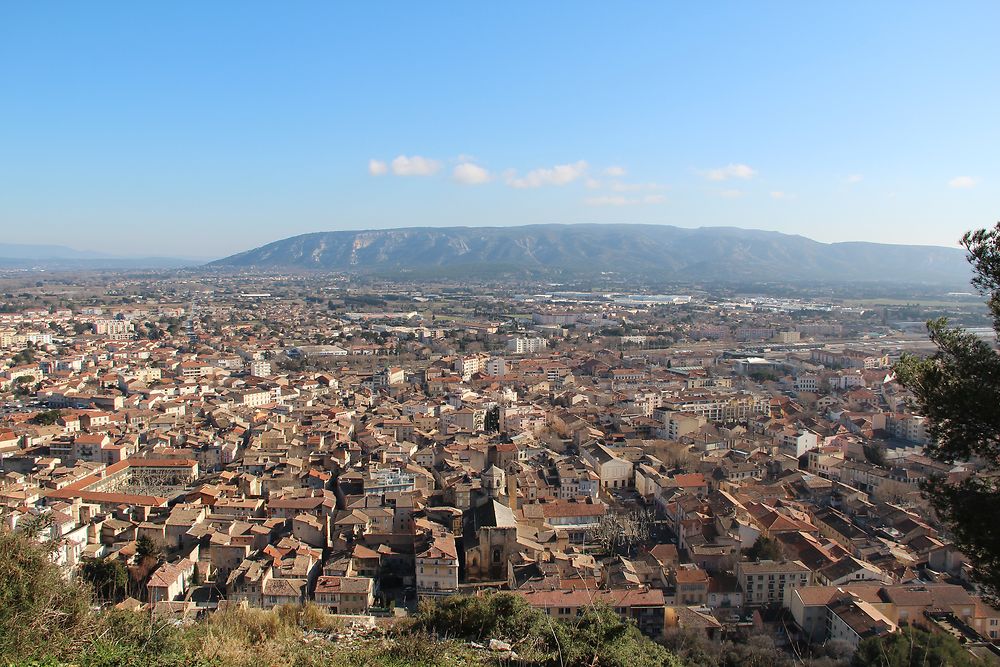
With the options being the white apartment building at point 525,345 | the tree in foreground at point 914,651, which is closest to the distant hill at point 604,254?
the white apartment building at point 525,345

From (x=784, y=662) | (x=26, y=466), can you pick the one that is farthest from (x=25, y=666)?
(x=26, y=466)

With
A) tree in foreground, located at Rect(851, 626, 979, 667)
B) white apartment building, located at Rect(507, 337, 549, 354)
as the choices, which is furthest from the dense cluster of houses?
white apartment building, located at Rect(507, 337, 549, 354)

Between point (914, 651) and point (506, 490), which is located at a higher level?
point (914, 651)

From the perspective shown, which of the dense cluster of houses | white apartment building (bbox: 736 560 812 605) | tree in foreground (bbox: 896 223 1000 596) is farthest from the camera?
white apartment building (bbox: 736 560 812 605)

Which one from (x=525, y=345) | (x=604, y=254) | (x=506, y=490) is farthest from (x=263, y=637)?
(x=604, y=254)

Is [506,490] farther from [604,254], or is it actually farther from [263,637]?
[604,254]

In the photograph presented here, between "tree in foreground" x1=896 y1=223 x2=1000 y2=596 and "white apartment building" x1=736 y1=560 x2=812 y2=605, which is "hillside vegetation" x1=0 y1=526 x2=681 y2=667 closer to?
"tree in foreground" x1=896 y1=223 x2=1000 y2=596

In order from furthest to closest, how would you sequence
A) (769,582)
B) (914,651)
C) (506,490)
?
(506,490) < (769,582) < (914,651)
